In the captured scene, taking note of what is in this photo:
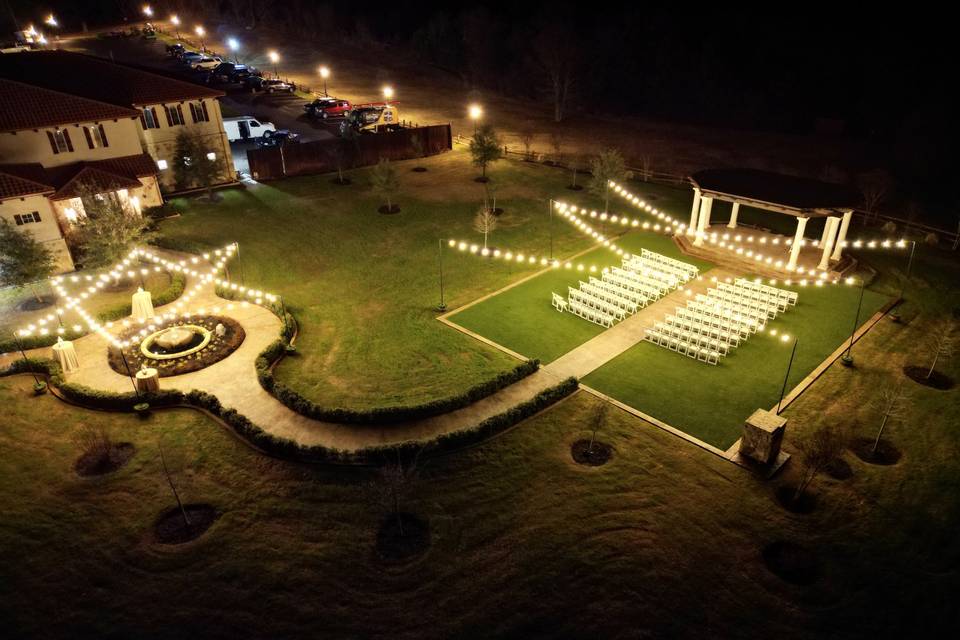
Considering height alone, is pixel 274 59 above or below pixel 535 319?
above

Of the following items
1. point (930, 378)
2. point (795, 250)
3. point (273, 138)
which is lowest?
point (930, 378)

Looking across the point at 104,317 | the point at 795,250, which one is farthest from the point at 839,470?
the point at 104,317

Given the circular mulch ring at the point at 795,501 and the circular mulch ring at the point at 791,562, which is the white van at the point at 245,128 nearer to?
the circular mulch ring at the point at 795,501

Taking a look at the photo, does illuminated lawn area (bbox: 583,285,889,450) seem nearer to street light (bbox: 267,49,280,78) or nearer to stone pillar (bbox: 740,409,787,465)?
stone pillar (bbox: 740,409,787,465)

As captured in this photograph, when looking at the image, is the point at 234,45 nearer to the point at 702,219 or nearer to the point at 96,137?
the point at 96,137

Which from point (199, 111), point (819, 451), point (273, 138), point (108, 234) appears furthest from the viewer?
point (273, 138)

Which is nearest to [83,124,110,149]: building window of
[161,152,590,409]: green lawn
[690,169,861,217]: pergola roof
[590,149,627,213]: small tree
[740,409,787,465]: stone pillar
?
[161,152,590,409]: green lawn

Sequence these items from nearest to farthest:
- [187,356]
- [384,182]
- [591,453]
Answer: [591,453]
[187,356]
[384,182]

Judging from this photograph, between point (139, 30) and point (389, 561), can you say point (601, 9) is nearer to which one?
point (139, 30)
